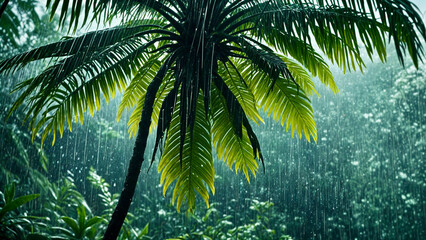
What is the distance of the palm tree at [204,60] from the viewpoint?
2.81 meters

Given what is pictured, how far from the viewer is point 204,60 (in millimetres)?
2943

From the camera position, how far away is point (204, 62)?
292 centimetres

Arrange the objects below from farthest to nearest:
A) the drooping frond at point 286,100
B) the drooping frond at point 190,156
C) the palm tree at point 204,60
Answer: the drooping frond at point 286,100, the drooping frond at point 190,156, the palm tree at point 204,60

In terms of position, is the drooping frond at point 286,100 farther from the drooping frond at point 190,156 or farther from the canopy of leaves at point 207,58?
the drooping frond at point 190,156

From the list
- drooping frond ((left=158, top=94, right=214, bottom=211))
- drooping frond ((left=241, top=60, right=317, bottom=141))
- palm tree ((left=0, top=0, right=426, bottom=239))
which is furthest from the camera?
drooping frond ((left=241, top=60, right=317, bottom=141))

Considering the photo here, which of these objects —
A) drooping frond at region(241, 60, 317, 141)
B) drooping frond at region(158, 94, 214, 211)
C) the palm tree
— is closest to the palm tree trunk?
the palm tree

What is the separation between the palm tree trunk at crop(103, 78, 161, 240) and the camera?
2.83 m

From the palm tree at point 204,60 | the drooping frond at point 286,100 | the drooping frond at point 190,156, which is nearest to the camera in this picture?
the palm tree at point 204,60

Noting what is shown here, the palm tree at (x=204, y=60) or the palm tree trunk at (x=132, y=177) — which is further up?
the palm tree at (x=204, y=60)

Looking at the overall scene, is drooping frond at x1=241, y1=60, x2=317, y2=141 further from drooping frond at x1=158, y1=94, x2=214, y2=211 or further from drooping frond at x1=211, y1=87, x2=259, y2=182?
drooping frond at x1=158, y1=94, x2=214, y2=211

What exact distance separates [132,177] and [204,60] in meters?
1.15

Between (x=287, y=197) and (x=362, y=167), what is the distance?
10.8ft

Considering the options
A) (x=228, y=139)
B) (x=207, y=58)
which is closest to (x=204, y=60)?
(x=207, y=58)

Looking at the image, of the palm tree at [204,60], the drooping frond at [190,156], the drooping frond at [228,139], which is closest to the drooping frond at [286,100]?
the palm tree at [204,60]
